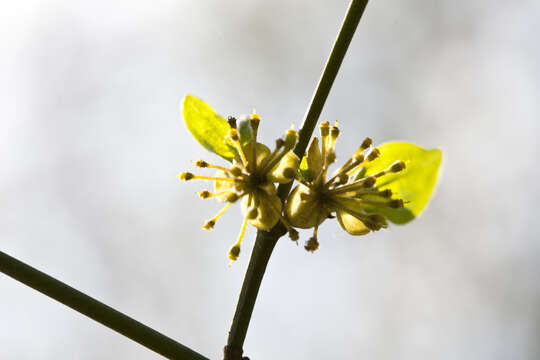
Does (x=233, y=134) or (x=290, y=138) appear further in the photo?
(x=233, y=134)

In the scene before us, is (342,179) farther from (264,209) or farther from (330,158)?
(264,209)

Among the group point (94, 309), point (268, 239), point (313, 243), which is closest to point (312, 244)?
point (313, 243)

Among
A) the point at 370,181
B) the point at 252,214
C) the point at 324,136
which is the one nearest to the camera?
the point at 252,214

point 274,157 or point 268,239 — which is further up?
point 274,157

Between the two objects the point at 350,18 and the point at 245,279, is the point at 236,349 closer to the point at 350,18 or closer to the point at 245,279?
the point at 245,279

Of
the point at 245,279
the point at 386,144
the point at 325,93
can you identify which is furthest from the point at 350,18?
the point at 245,279

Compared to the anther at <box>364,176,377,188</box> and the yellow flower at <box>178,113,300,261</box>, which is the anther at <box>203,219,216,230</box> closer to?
the yellow flower at <box>178,113,300,261</box>
